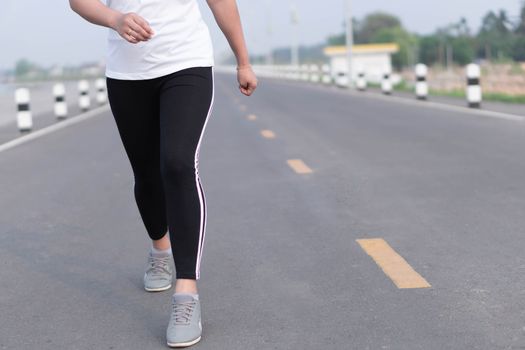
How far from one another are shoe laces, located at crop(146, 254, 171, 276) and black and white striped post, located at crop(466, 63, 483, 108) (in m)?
13.1

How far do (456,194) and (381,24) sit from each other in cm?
16805

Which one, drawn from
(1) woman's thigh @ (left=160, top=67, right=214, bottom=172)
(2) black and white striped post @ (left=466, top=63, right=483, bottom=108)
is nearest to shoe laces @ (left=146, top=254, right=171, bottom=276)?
(1) woman's thigh @ (left=160, top=67, right=214, bottom=172)

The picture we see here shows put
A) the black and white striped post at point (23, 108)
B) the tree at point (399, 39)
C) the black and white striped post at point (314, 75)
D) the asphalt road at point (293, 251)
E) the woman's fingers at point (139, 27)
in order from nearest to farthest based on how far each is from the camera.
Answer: the woman's fingers at point (139, 27)
the asphalt road at point (293, 251)
the black and white striped post at point (23, 108)
the black and white striped post at point (314, 75)
the tree at point (399, 39)

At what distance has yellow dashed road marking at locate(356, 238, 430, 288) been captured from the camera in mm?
4230

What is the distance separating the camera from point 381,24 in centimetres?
17125

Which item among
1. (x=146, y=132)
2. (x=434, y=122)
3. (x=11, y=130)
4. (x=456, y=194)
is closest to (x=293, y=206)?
(x=456, y=194)

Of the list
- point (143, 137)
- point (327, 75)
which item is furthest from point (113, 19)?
point (327, 75)

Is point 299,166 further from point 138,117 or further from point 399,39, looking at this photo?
point 399,39

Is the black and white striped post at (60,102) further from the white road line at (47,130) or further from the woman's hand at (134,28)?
the woman's hand at (134,28)

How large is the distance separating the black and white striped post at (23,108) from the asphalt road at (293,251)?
4.20 m

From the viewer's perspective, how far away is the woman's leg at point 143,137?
3789mm

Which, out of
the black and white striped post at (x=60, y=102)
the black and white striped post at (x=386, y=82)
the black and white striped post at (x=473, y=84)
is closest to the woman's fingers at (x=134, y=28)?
the black and white striped post at (x=473, y=84)

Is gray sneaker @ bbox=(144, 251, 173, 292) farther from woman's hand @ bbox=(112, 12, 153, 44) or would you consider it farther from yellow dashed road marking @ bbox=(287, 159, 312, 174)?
yellow dashed road marking @ bbox=(287, 159, 312, 174)

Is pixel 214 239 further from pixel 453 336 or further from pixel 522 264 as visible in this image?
pixel 453 336
